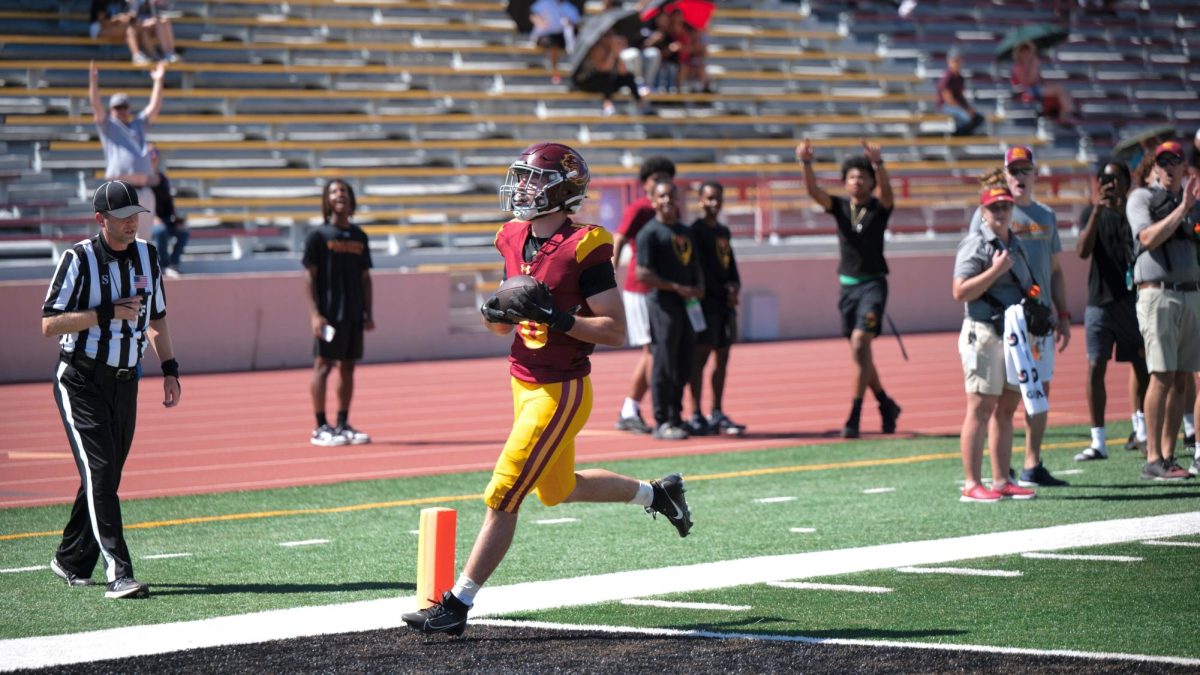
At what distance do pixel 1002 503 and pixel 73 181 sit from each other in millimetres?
15016

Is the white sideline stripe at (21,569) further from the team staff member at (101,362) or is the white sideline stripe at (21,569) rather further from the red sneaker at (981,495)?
the red sneaker at (981,495)

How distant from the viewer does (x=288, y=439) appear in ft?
44.7

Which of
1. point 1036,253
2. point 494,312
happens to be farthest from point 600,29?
point 494,312

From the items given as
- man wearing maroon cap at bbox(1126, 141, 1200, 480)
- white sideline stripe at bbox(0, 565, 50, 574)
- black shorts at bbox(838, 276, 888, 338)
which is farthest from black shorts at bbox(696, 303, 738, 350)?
white sideline stripe at bbox(0, 565, 50, 574)

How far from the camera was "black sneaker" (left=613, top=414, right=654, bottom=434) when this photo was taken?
13648 mm

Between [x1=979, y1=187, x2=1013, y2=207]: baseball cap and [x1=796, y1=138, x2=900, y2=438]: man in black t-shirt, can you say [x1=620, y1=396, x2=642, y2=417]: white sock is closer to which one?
[x1=796, y1=138, x2=900, y2=438]: man in black t-shirt

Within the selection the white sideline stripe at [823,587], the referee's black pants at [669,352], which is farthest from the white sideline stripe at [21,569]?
the referee's black pants at [669,352]

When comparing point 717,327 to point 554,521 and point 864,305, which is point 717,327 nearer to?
point 864,305

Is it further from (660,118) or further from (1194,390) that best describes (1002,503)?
(660,118)

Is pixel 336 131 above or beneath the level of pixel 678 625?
above

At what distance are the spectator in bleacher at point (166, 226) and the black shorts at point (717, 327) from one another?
311 inches

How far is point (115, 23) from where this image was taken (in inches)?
935

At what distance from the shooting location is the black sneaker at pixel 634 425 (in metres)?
13.6

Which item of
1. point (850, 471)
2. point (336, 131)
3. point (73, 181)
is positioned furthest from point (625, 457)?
point (336, 131)
